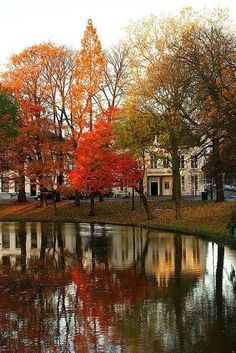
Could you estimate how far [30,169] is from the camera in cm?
5256

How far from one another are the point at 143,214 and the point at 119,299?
1237 inches

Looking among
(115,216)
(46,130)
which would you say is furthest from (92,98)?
(115,216)

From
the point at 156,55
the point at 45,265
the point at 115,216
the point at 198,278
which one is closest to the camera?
the point at 198,278

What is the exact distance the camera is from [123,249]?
2633 centimetres

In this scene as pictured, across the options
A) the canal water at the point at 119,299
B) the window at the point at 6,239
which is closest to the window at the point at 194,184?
the window at the point at 6,239

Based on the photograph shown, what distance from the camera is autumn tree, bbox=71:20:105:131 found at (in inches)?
1871

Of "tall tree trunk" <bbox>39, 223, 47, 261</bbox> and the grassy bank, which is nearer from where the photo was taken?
"tall tree trunk" <bbox>39, 223, 47, 261</bbox>

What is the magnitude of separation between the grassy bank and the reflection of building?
167 centimetres

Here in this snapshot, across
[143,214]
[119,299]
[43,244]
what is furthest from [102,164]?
[119,299]

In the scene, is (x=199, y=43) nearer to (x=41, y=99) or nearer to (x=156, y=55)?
(x=156, y=55)

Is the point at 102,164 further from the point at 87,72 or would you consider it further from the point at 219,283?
the point at 219,283

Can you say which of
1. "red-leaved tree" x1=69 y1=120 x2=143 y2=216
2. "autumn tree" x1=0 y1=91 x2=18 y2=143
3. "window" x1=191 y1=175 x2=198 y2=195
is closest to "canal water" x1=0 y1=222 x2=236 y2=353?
"autumn tree" x1=0 y1=91 x2=18 y2=143

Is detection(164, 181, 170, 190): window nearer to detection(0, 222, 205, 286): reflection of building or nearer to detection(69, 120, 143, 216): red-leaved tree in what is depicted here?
detection(69, 120, 143, 216): red-leaved tree

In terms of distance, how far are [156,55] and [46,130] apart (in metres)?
17.7
